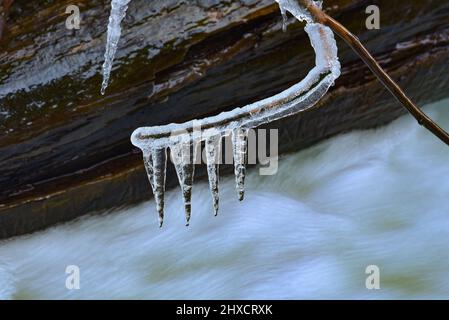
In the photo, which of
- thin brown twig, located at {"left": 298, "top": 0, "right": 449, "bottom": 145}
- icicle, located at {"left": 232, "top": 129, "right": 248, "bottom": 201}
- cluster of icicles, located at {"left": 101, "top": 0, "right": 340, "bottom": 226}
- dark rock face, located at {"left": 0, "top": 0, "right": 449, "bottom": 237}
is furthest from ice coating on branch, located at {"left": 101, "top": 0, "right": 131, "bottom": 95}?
thin brown twig, located at {"left": 298, "top": 0, "right": 449, "bottom": 145}

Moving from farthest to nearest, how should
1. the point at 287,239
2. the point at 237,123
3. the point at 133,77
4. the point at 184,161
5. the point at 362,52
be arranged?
1. the point at 287,239
2. the point at 133,77
3. the point at 184,161
4. the point at 237,123
5. the point at 362,52

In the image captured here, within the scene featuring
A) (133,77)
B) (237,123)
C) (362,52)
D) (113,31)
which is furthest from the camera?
(133,77)

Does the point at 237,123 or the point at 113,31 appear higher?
the point at 113,31

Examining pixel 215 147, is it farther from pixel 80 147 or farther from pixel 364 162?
pixel 364 162

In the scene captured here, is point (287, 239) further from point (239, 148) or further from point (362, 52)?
point (362, 52)

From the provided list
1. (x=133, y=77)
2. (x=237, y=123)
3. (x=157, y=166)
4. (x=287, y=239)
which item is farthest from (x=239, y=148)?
(x=287, y=239)

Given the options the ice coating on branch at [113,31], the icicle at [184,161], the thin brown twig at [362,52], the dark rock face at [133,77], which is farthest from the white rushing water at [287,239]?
the thin brown twig at [362,52]

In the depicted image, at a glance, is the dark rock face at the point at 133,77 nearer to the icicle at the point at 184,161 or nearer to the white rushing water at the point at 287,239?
the white rushing water at the point at 287,239
